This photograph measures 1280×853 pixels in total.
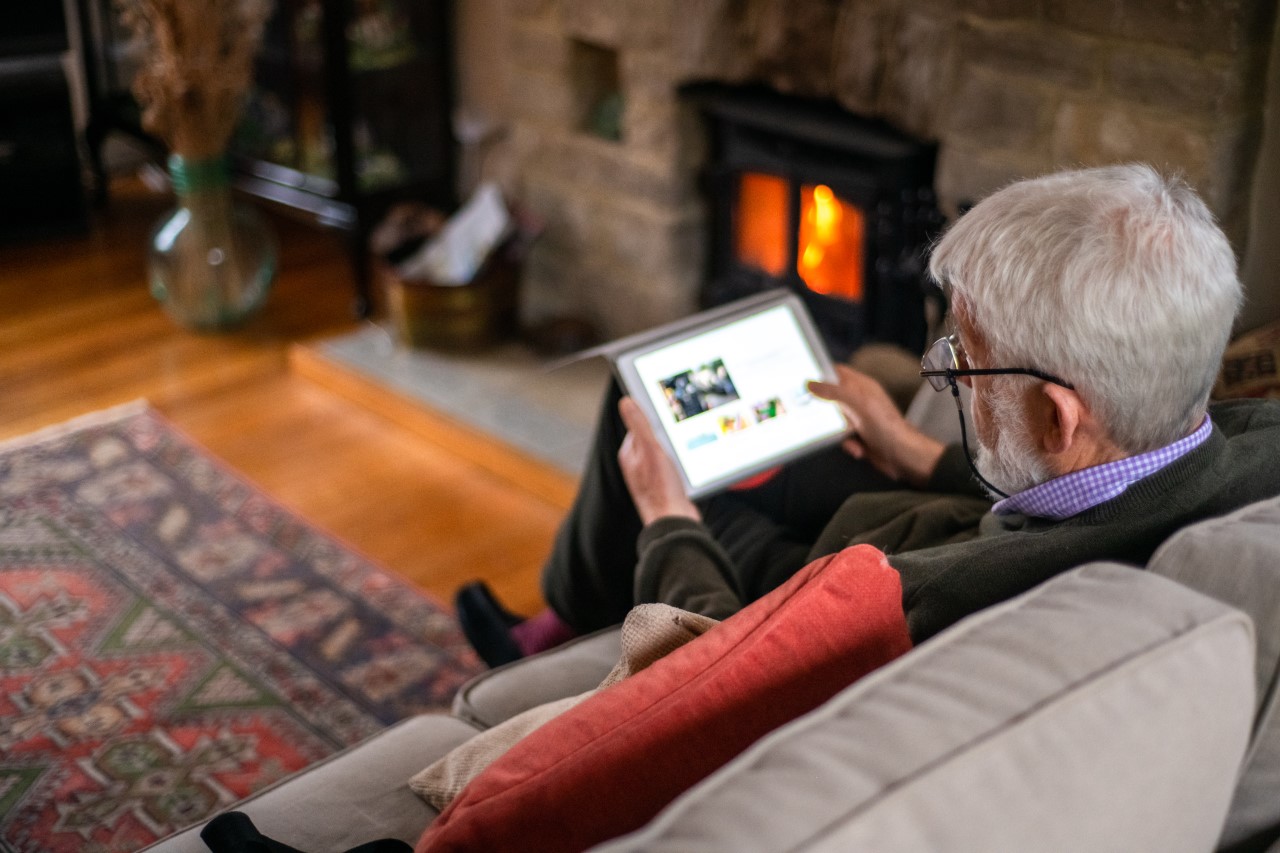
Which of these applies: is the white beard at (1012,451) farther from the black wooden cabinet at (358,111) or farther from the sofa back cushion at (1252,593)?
the black wooden cabinet at (358,111)

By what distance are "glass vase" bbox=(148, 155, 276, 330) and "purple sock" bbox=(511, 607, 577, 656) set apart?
1.79 m

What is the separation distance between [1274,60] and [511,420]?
5.71ft

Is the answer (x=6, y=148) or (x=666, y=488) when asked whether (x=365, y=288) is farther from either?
(x=666, y=488)

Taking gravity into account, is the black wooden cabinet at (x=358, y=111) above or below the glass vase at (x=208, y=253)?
above

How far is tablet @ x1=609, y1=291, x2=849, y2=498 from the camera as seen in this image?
5.88 ft

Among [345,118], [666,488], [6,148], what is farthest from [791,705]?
[6,148]

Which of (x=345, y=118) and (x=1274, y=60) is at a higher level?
(x=1274, y=60)

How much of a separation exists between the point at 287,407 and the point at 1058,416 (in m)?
2.41

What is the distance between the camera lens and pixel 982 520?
4.70 feet

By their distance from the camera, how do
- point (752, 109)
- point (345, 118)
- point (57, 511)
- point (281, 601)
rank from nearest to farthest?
point (281, 601) < point (57, 511) < point (752, 109) < point (345, 118)

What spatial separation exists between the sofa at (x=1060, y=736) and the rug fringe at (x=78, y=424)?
243 cm

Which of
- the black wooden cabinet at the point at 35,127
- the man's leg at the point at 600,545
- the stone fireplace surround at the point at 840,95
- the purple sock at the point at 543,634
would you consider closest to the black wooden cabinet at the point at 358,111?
the stone fireplace surround at the point at 840,95

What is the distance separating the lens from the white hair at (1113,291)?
3.81ft

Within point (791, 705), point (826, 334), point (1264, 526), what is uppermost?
point (1264, 526)
